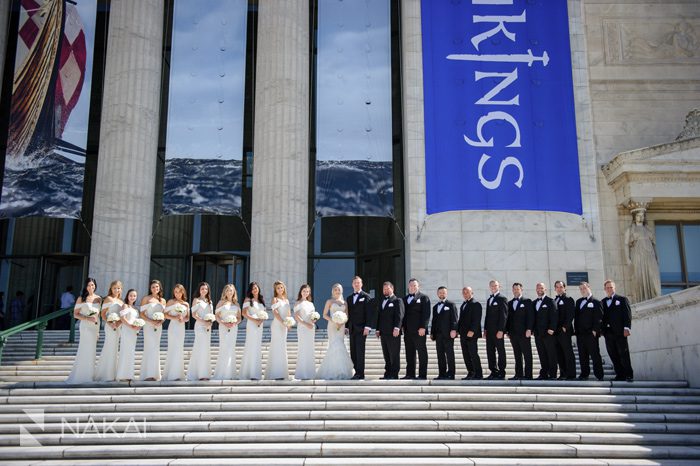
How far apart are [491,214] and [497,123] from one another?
8.14 ft

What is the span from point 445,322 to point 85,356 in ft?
19.9

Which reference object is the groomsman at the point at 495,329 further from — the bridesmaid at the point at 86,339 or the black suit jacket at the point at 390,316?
the bridesmaid at the point at 86,339

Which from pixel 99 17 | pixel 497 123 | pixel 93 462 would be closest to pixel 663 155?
pixel 497 123

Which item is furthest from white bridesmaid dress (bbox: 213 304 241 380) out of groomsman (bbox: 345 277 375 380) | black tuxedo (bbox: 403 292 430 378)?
black tuxedo (bbox: 403 292 430 378)

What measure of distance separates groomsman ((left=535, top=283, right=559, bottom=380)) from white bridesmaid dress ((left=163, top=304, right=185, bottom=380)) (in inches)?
235

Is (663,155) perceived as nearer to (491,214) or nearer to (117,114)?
(491,214)

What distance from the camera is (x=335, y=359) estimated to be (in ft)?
36.0

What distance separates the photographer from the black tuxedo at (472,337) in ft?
36.2

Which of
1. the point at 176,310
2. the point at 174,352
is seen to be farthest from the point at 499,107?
the point at 174,352

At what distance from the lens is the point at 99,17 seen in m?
23.0

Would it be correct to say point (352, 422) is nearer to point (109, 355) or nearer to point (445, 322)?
point (445, 322)

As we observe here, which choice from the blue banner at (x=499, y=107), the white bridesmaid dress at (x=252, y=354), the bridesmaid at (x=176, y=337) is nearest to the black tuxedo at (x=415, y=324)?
the white bridesmaid dress at (x=252, y=354)

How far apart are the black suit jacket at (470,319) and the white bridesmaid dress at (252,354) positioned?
3.43m

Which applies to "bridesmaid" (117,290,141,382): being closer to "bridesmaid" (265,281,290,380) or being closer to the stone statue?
"bridesmaid" (265,281,290,380)
